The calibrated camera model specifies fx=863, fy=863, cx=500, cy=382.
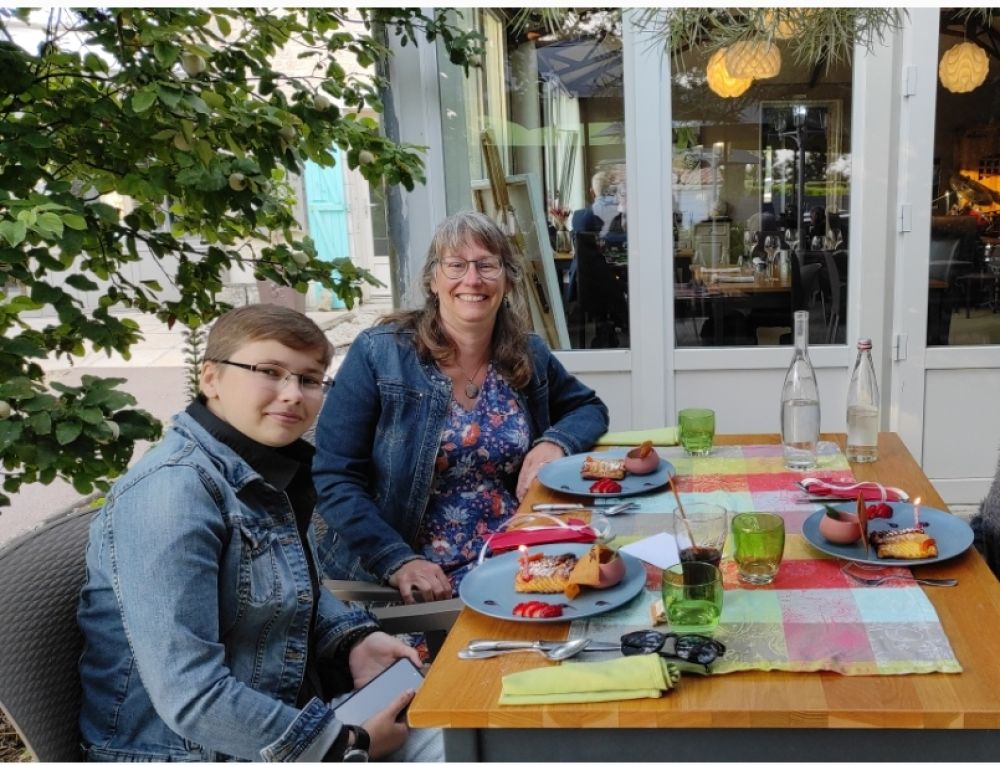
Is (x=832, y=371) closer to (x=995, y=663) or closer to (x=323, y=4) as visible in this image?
(x=323, y=4)

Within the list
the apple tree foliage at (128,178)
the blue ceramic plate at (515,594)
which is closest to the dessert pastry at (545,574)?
the blue ceramic plate at (515,594)

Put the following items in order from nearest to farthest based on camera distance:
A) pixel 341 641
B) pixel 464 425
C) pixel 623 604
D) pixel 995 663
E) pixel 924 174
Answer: pixel 995 663, pixel 623 604, pixel 341 641, pixel 464 425, pixel 924 174

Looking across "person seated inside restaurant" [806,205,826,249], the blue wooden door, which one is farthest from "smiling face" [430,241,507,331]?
the blue wooden door

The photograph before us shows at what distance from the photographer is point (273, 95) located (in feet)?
6.10

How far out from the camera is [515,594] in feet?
4.34

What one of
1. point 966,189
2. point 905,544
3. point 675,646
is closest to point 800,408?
point 905,544

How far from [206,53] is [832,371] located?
9.75 feet

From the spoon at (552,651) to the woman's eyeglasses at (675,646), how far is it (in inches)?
2.3

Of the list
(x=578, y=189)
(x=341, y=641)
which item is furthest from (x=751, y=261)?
(x=341, y=641)

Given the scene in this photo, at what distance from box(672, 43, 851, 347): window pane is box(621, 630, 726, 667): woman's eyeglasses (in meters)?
2.81

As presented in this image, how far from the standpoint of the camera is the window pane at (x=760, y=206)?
12.0 feet

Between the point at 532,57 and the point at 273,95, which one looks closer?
the point at 273,95

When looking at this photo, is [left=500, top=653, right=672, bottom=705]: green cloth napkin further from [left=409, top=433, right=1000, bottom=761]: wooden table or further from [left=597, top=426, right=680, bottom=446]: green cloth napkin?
[left=597, top=426, right=680, bottom=446]: green cloth napkin

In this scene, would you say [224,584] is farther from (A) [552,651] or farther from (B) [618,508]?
(B) [618,508]
